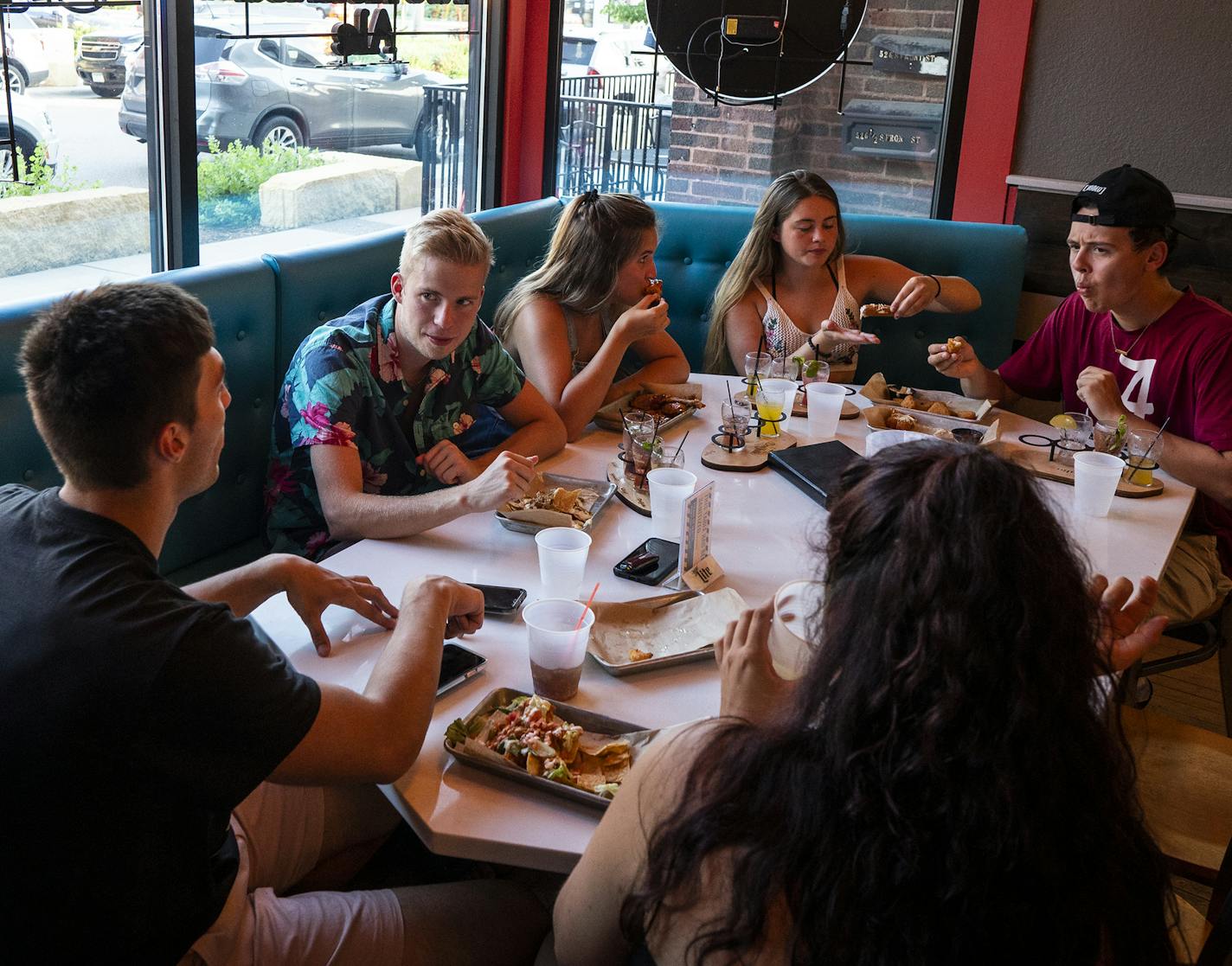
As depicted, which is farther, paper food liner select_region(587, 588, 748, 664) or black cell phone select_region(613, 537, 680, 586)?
black cell phone select_region(613, 537, 680, 586)

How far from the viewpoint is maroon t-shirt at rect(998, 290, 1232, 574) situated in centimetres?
267

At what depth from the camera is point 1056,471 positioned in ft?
8.19

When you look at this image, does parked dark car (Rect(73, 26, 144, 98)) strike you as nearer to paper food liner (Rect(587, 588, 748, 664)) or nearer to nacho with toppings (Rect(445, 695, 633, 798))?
paper food liner (Rect(587, 588, 748, 664))

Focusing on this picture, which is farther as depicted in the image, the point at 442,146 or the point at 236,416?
the point at 442,146

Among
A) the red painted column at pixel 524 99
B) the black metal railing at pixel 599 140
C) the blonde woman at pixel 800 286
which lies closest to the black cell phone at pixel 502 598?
the blonde woman at pixel 800 286

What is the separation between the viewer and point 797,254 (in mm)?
3369

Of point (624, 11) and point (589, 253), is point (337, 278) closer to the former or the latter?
point (589, 253)

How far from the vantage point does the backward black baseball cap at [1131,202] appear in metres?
2.73

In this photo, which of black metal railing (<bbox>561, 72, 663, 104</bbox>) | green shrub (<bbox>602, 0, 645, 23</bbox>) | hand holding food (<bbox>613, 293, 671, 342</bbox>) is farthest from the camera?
black metal railing (<bbox>561, 72, 663, 104</bbox>)

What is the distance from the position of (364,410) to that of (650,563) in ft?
2.44

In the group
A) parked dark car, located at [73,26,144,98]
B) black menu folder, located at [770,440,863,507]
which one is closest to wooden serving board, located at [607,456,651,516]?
black menu folder, located at [770,440,863,507]

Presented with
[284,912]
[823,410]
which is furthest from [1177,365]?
[284,912]

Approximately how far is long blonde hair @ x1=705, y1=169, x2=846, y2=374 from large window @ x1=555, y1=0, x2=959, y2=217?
2.63 feet

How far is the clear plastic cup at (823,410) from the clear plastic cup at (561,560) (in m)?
1.02
